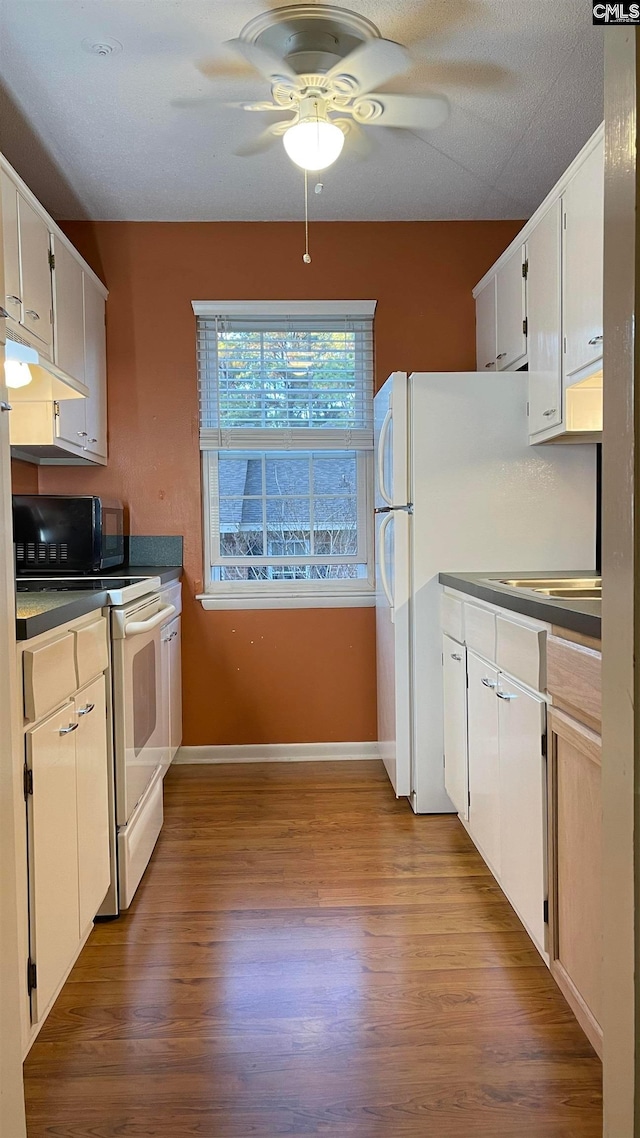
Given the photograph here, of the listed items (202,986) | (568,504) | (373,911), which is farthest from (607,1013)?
(568,504)

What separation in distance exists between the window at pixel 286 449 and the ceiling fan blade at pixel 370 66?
49.6 inches

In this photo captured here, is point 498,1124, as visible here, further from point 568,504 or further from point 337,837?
point 568,504

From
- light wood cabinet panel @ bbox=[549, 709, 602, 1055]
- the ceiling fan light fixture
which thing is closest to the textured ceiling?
the ceiling fan light fixture

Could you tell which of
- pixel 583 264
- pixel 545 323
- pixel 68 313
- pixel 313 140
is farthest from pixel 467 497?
pixel 68 313

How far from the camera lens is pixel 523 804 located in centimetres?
188

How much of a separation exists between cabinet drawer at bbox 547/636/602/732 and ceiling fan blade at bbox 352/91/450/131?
6.35 feet

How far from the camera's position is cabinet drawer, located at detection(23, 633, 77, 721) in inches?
59.9

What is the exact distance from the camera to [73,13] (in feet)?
7.04

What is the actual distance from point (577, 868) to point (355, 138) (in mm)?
2520

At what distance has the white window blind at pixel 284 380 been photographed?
3.74 m

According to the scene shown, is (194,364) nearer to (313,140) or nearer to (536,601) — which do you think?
→ (313,140)

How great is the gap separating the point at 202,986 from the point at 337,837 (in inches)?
39.1

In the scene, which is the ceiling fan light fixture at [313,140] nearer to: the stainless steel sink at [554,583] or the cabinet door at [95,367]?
the cabinet door at [95,367]

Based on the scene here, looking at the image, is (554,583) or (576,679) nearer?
(576,679)
